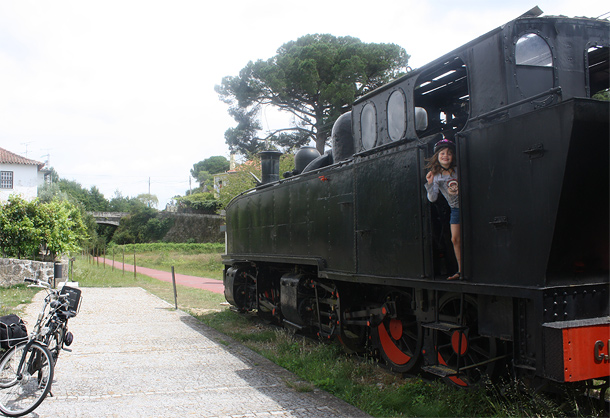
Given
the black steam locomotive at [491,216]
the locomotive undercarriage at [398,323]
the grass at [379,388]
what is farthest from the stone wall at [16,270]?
the black steam locomotive at [491,216]

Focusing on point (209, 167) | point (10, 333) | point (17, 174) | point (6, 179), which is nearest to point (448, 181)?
point (10, 333)

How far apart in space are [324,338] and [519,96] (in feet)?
16.1

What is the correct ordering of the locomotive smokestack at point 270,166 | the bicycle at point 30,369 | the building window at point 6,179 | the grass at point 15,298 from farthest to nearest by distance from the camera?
the building window at point 6,179 < the grass at point 15,298 < the locomotive smokestack at point 270,166 < the bicycle at point 30,369

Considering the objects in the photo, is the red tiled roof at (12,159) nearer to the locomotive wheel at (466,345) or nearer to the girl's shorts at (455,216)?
the locomotive wheel at (466,345)

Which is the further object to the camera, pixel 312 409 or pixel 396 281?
pixel 396 281

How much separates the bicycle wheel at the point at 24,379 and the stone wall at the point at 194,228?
4250 cm

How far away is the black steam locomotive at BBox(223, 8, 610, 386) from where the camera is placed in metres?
3.79

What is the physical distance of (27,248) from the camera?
17641mm

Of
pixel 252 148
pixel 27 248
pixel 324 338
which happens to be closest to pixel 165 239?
pixel 252 148

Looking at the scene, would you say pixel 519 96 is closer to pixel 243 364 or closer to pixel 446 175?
pixel 446 175

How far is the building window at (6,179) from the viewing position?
4819cm

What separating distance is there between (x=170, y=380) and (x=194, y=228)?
48.8 m

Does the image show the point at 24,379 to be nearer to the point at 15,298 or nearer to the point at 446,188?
the point at 446,188

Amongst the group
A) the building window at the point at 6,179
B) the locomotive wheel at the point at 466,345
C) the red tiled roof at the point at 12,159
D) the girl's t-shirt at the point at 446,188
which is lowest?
the locomotive wheel at the point at 466,345
